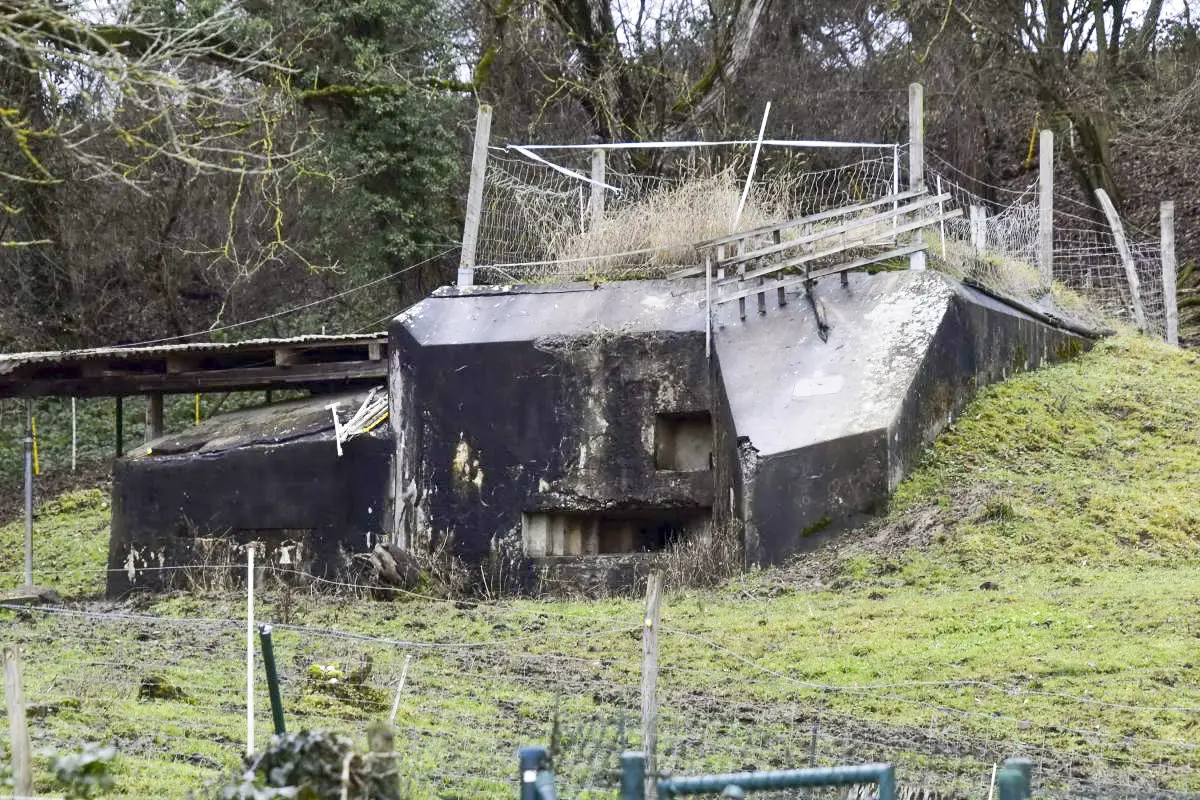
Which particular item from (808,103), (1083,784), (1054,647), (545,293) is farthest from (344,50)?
(1083,784)

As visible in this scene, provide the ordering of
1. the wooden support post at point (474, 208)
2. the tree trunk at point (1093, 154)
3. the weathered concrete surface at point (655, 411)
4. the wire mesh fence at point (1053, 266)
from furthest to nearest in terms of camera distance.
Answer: the tree trunk at point (1093, 154), the wire mesh fence at point (1053, 266), the wooden support post at point (474, 208), the weathered concrete surface at point (655, 411)

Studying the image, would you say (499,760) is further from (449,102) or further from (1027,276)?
(449,102)

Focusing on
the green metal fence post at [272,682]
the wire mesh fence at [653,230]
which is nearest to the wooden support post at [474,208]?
the wire mesh fence at [653,230]

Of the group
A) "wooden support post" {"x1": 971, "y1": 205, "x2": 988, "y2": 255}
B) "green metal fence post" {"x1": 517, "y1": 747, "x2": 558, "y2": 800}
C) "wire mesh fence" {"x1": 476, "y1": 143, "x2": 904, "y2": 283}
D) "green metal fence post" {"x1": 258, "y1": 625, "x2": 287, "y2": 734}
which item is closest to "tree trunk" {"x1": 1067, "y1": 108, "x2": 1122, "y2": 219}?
"wooden support post" {"x1": 971, "y1": 205, "x2": 988, "y2": 255}

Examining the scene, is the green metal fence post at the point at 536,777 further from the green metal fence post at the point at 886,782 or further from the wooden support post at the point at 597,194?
the wooden support post at the point at 597,194

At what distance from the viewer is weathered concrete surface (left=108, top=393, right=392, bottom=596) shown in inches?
594

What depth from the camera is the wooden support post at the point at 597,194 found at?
53.4 feet

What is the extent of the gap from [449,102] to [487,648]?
1561 centimetres

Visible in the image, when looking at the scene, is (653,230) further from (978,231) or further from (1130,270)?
(1130,270)

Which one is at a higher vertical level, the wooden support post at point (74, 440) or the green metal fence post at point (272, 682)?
the wooden support post at point (74, 440)

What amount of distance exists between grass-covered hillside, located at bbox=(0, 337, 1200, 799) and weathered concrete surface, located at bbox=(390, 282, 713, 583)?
4.38ft

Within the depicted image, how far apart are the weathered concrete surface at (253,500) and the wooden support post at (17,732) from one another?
9.50 meters

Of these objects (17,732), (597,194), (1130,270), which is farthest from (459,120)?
(17,732)

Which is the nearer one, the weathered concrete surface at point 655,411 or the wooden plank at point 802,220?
the weathered concrete surface at point 655,411
